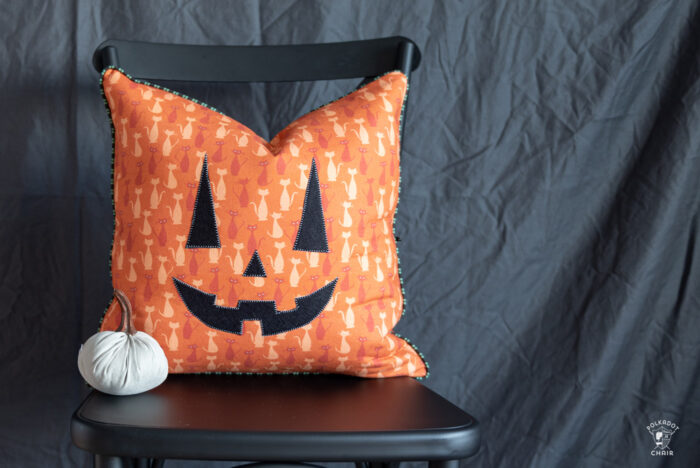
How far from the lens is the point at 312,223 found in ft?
2.28

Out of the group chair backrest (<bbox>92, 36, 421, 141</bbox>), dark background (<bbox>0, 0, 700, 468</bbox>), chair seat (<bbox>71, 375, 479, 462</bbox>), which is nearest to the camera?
chair seat (<bbox>71, 375, 479, 462</bbox>)

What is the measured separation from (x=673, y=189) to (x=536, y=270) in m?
0.24

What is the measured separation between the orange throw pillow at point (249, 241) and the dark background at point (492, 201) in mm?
292

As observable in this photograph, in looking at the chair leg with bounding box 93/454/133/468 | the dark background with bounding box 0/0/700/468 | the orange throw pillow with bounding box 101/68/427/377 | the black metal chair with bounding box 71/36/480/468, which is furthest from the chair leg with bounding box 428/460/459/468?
the dark background with bounding box 0/0/700/468

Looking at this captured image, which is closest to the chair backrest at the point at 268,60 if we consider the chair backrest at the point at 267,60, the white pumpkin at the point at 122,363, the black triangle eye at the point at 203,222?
the chair backrest at the point at 267,60

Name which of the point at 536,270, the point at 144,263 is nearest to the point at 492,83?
the point at 536,270

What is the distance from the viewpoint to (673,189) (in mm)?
963

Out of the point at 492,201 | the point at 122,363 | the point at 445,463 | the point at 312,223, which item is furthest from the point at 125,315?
the point at 492,201

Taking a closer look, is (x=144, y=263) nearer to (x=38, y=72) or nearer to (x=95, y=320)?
(x=95, y=320)

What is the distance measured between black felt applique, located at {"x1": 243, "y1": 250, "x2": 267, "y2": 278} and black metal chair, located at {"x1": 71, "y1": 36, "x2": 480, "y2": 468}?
12cm

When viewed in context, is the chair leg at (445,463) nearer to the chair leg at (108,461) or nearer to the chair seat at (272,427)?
the chair seat at (272,427)

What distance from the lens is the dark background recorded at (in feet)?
3.20

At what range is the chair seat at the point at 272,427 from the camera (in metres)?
0.52

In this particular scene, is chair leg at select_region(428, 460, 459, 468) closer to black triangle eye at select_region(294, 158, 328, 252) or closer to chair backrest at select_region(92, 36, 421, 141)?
black triangle eye at select_region(294, 158, 328, 252)
